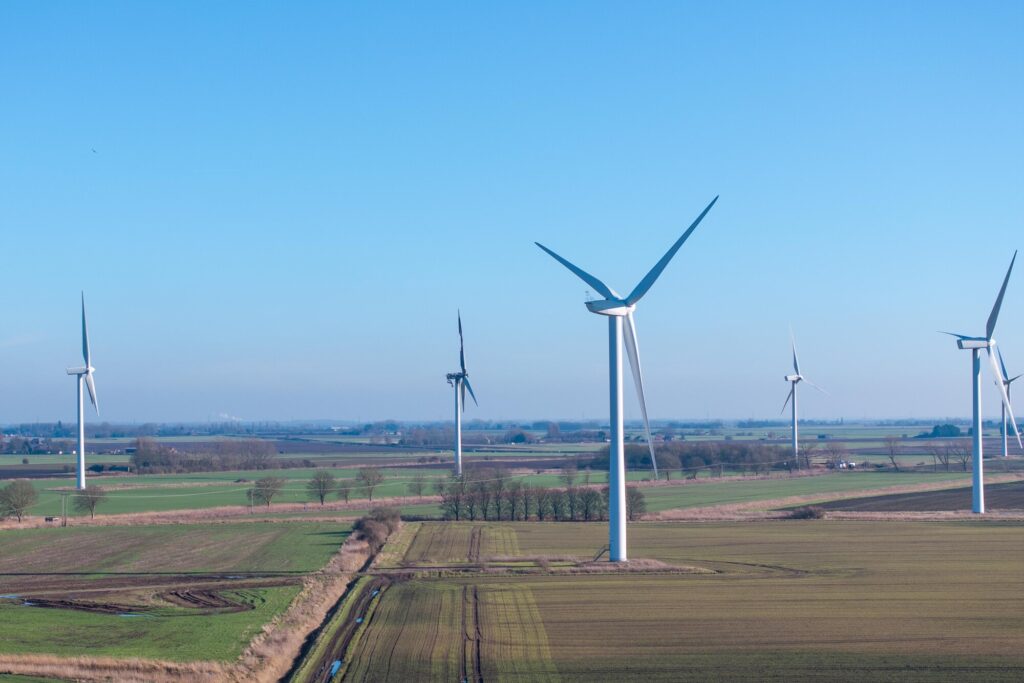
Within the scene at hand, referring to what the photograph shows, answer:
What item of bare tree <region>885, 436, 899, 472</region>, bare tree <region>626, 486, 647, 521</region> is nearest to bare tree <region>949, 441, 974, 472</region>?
bare tree <region>885, 436, 899, 472</region>

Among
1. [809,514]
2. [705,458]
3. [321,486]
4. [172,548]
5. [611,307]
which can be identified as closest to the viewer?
[611,307]

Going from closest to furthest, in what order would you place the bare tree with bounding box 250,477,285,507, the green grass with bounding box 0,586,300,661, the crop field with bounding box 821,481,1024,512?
1. the green grass with bounding box 0,586,300,661
2. the crop field with bounding box 821,481,1024,512
3. the bare tree with bounding box 250,477,285,507

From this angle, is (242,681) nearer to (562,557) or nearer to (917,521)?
(562,557)

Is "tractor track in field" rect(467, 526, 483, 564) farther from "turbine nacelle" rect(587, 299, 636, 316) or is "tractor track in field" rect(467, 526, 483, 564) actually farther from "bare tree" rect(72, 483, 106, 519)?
"bare tree" rect(72, 483, 106, 519)

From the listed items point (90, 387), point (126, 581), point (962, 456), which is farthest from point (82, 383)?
point (962, 456)

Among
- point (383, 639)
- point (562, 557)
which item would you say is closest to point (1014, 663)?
point (383, 639)

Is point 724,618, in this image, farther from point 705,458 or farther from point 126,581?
point 705,458

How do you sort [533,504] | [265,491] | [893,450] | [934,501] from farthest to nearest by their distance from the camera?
1. [893,450]
2. [265,491]
3. [934,501]
4. [533,504]
